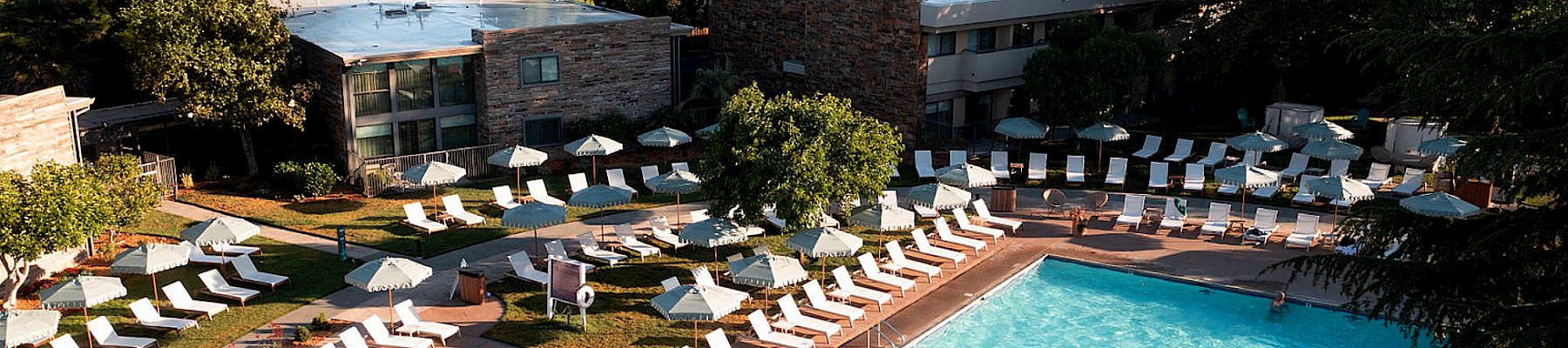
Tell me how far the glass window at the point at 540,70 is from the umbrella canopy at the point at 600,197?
28.6 ft

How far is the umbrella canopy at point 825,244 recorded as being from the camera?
2541 cm

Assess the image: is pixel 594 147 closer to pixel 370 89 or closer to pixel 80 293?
pixel 370 89

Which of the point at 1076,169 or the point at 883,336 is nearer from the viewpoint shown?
the point at 883,336

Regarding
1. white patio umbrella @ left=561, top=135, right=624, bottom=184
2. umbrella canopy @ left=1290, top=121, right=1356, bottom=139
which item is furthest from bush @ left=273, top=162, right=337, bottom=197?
umbrella canopy @ left=1290, top=121, right=1356, bottom=139

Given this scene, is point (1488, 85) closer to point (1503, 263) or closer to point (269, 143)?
point (1503, 263)

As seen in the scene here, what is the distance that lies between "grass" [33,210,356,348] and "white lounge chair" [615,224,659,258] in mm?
5403

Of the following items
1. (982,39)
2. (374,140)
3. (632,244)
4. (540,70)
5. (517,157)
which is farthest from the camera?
(982,39)

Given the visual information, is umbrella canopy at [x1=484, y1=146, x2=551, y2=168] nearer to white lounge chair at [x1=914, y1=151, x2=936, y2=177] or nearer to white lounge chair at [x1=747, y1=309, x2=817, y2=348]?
white lounge chair at [x1=914, y1=151, x2=936, y2=177]

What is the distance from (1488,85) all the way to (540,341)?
14.6 m

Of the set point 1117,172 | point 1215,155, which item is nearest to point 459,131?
point 1117,172

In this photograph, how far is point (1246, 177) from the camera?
30.9 meters

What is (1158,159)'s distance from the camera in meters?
38.5

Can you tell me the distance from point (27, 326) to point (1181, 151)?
28098 millimetres

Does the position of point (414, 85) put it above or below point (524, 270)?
above
